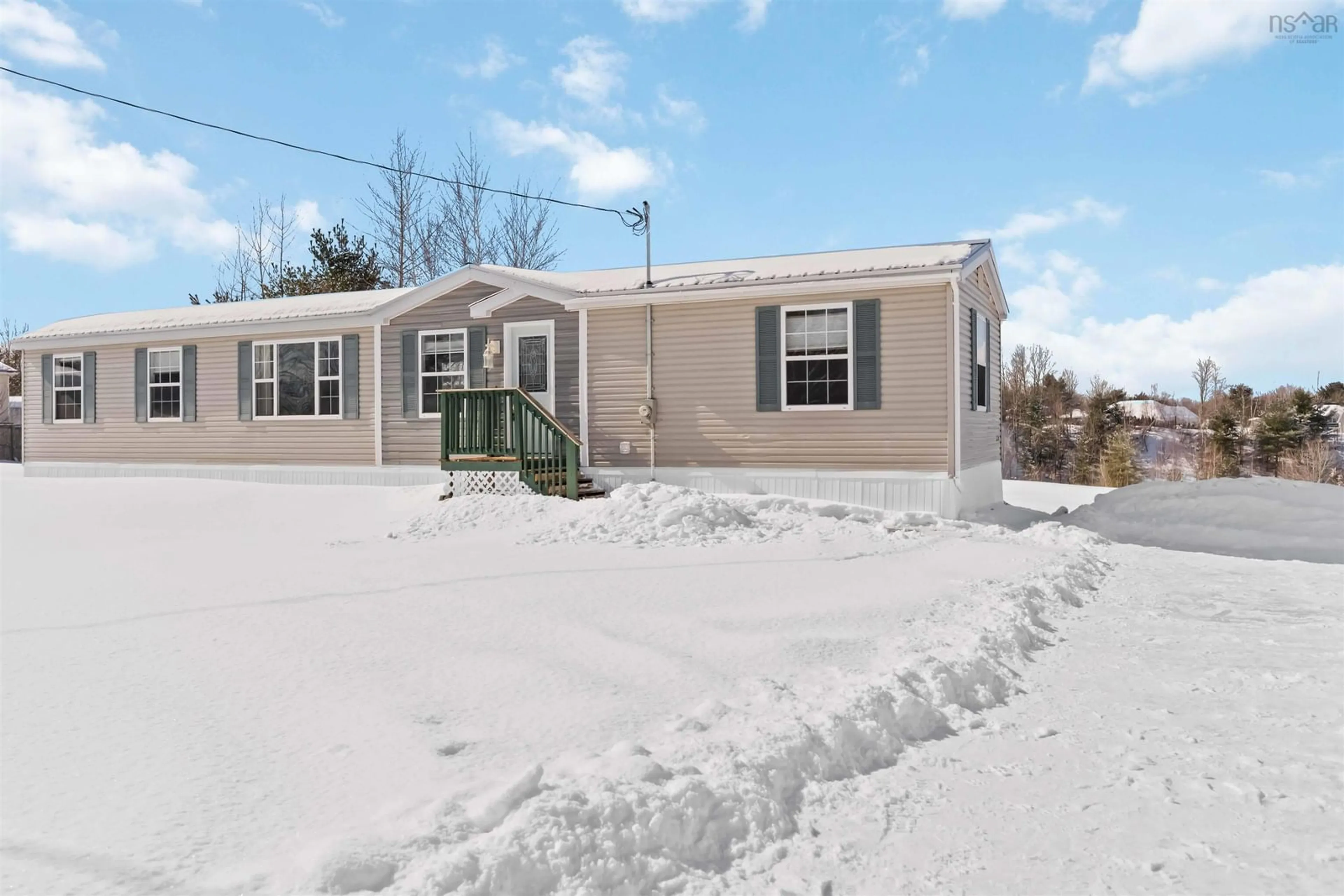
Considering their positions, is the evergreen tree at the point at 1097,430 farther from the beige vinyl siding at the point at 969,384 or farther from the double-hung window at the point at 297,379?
the double-hung window at the point at 297,379

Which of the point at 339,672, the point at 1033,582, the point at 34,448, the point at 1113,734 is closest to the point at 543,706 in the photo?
the point at 339,672

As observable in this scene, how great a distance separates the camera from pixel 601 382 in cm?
1330

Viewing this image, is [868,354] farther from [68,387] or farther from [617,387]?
[68,387]

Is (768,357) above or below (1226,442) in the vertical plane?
above

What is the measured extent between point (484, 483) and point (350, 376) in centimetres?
446

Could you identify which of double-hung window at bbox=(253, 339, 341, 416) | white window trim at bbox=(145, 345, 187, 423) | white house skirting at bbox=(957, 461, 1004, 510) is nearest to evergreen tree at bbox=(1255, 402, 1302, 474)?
white house skirting at bbox=(957, 461, 1004, 510)

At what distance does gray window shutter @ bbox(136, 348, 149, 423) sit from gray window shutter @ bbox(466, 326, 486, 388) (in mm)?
7284

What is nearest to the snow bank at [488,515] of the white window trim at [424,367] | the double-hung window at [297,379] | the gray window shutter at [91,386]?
the white window trim at [424,367]

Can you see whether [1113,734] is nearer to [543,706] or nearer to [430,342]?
[543,706]

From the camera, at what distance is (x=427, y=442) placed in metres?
14.4

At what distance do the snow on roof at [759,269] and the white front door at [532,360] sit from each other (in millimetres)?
798

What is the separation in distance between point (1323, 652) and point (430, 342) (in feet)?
41.1

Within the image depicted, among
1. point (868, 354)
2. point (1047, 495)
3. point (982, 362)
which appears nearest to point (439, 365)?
point (868, 354)

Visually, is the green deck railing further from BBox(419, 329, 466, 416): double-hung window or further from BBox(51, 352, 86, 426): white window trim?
BBox(51, 352, 86, 426): white window trim
